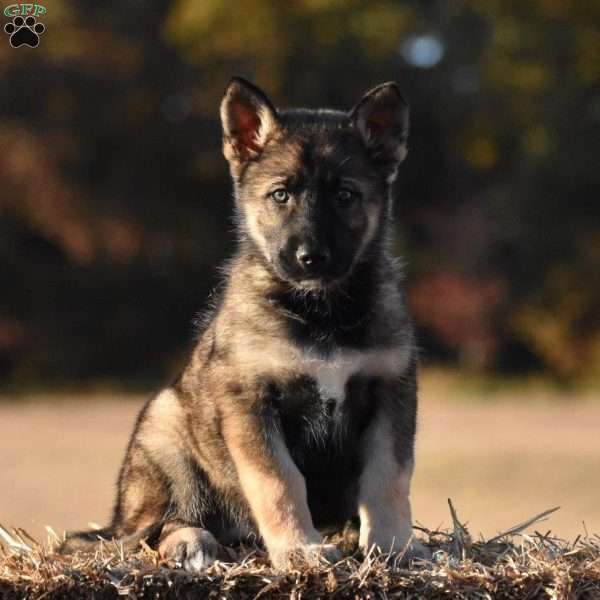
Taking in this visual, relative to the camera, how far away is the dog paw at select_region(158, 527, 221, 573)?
15.3ft

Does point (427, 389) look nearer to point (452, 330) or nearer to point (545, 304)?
point (452, 330)

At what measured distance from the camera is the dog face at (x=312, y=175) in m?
4.96

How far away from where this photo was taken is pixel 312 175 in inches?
197

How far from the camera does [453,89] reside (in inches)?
1222

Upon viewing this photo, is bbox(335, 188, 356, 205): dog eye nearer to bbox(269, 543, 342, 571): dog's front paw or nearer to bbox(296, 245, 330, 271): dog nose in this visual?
bbox(296, 245, 330, 271): dog nose

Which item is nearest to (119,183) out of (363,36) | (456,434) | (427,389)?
(363,36)

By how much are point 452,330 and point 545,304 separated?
2424 mm

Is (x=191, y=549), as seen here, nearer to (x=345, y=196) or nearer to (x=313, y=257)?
(x=313, y=257)

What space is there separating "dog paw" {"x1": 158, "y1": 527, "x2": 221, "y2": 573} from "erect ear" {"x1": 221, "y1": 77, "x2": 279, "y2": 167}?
1786 millimetres

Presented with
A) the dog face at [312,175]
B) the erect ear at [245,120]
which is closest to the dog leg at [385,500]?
the dog face at [312,175]

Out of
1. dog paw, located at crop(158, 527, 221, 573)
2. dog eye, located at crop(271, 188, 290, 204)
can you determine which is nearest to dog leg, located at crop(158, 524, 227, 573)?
dog paw, located at crop(158, 527, 221, 573)

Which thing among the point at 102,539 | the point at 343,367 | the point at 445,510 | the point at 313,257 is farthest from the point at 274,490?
the point at 445,510

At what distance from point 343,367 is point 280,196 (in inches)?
33.3

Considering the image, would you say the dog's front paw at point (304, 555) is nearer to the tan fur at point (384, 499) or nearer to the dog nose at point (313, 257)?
the tan fur at point (384, 499)
